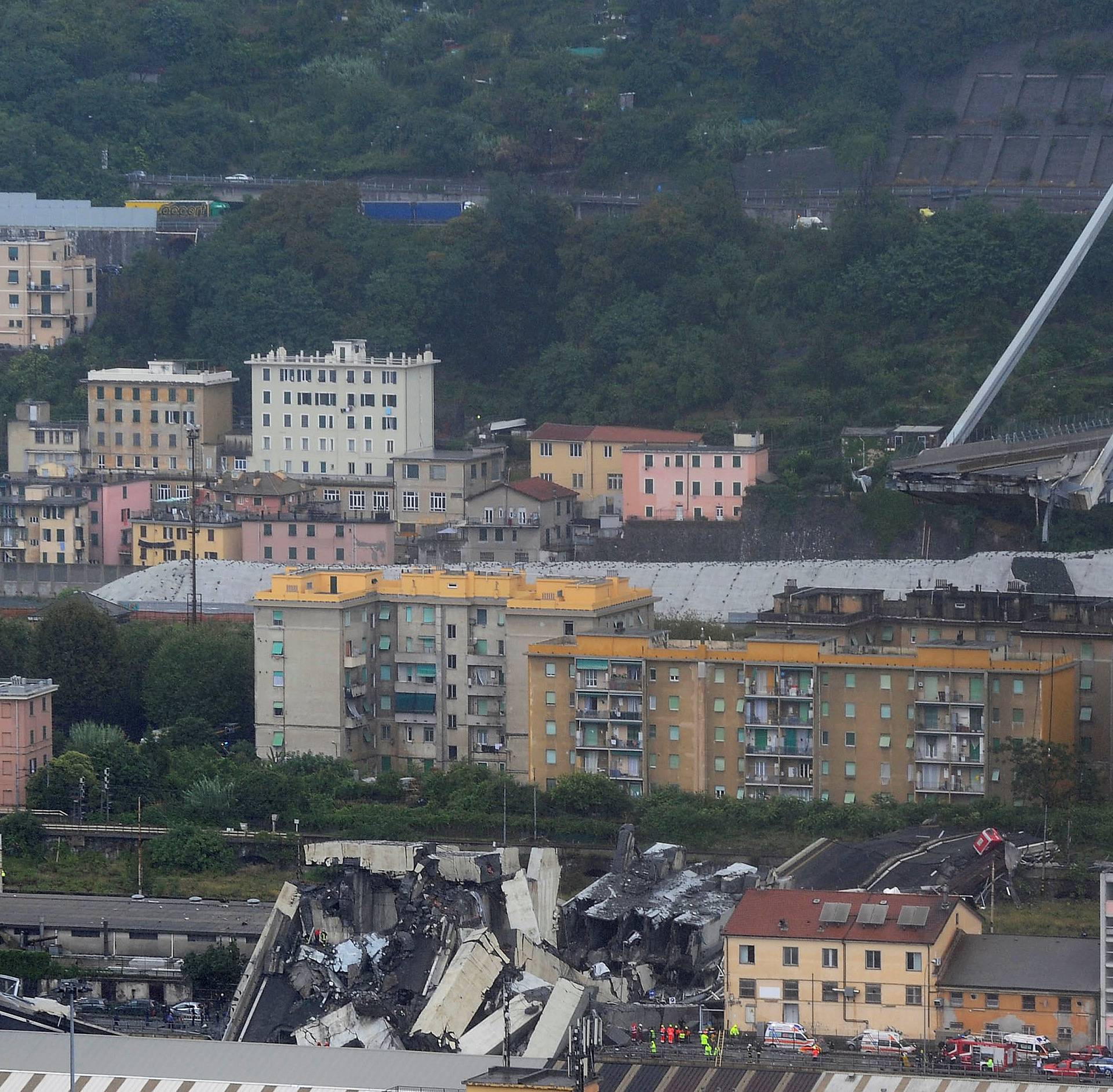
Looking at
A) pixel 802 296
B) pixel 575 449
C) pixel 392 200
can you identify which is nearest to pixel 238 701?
pixel 575 449

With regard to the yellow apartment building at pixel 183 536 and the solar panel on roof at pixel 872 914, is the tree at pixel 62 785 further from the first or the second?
the yellow apartment building at pixel 183 536

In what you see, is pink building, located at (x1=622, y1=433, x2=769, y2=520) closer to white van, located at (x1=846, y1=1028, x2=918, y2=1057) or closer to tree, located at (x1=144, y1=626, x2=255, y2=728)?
tree, located at (x1=144, y1=626, x2=255, y2=728)

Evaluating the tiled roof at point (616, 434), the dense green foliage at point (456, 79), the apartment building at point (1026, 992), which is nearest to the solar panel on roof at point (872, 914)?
the apartment building at point (1026, 992)

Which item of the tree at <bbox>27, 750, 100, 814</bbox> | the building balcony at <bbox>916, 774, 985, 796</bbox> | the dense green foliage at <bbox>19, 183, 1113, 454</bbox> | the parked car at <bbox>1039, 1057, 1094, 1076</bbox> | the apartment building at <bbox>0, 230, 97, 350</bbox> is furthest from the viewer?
the apartment building at <bbox>0, 230, 97, 350</bbox>

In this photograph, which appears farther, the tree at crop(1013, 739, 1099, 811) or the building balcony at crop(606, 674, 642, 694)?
the building balcony at crop(606, 674, 642, 694)

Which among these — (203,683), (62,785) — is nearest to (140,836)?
(62,785)

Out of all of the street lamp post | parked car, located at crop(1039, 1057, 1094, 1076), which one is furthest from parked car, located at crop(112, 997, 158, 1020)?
the street lamp post
